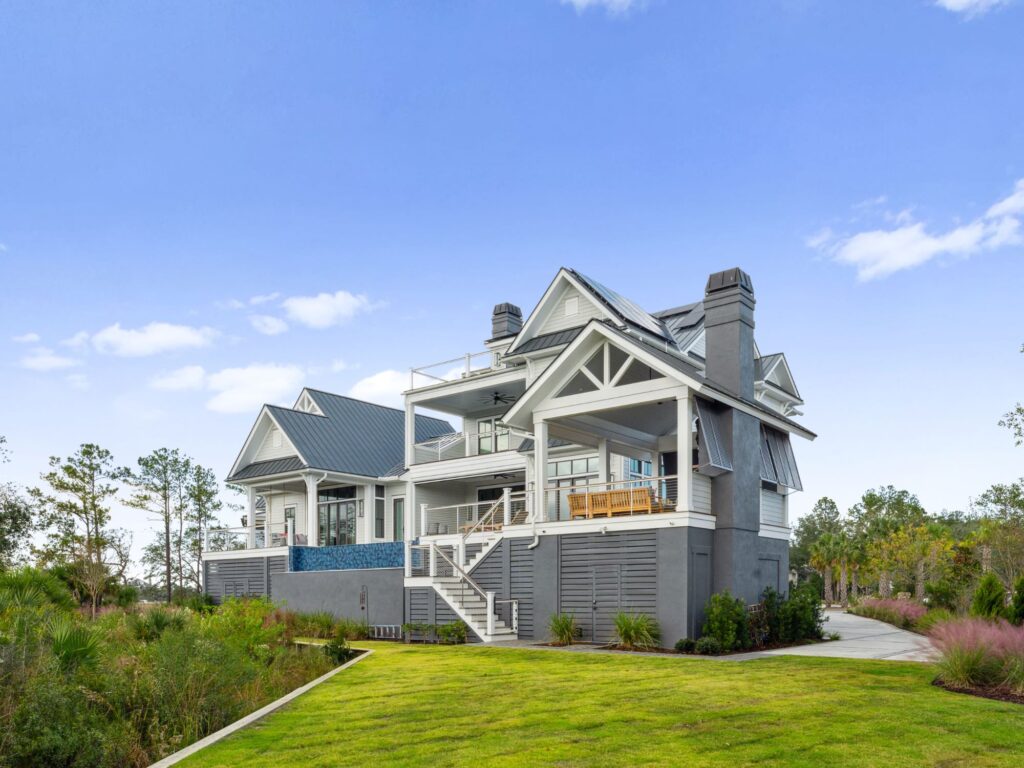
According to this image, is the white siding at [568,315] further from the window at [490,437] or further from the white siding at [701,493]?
the white siding at [701,493]

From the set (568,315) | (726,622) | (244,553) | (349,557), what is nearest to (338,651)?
(726,622)

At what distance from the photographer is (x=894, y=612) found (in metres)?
30.6

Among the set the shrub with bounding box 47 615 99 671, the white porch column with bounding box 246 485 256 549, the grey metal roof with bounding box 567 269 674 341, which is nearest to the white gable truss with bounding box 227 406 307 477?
the white porch column with bounding box 246 485 256 549

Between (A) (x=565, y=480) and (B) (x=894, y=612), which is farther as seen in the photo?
(B) (x=894, y=612)

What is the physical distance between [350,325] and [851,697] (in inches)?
1157

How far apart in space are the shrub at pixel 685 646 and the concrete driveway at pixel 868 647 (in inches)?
40.9

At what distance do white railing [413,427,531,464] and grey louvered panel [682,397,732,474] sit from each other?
11135 millimetres

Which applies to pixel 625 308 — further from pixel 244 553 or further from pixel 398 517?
pixel 244 553

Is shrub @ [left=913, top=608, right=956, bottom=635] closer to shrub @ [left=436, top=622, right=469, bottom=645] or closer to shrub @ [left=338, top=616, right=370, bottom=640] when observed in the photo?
shrub @ [left=436, top=622, right=469, bottom=645]

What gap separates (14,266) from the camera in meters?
27.8

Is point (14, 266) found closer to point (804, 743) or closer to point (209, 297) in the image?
point (209, 297)

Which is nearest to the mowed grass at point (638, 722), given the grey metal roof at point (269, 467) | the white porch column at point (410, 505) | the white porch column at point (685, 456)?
the white porch column at point (685, 456)

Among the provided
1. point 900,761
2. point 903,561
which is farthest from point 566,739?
point 903,561

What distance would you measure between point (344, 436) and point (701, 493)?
19153 millimetres
